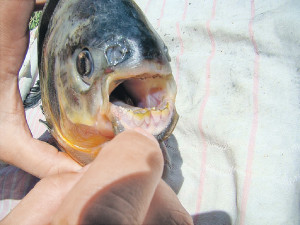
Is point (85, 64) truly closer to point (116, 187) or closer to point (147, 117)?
point (147, 117)

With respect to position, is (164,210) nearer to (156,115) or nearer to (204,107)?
(156,115)

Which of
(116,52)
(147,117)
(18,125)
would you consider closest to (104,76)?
(116,52)

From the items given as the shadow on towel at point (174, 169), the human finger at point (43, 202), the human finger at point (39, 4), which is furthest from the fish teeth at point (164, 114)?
the human finger at point (39, 4)

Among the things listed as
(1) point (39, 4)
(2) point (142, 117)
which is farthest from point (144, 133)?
(1) point (39, 4)

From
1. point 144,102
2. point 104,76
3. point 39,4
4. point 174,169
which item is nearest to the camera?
point 104,76

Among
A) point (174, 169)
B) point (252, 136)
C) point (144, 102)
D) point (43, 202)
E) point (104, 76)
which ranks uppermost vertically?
point (104, 76)

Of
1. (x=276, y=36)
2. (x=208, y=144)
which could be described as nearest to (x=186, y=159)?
(x=208, y=144)

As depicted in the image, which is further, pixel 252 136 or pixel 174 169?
pixel 174 169

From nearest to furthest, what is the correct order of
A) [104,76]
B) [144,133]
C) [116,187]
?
[116,187]
[144,133]
[104,76]

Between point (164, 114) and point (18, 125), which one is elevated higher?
point (164, 114)
